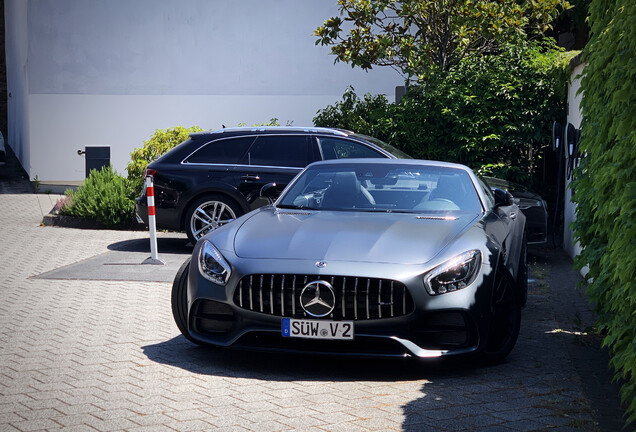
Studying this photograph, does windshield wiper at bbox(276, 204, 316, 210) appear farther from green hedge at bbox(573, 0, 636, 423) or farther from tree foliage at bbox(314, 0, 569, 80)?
tree foliage at bbox(314, 0, 569, 80)

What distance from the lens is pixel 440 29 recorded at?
57.6ft

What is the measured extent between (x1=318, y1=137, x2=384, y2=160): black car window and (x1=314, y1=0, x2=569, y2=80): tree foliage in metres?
4.09

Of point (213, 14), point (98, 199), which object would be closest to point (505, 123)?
point (98, 199)

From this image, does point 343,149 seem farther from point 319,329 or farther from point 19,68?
point 19,68

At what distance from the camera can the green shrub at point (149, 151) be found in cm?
1591

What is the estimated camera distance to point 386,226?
22.8ft

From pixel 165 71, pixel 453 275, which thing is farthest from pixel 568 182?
pixel 165 71

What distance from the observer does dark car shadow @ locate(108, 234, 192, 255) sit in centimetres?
1291

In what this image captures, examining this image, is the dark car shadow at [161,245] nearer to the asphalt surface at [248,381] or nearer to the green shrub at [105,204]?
the green shrub at [105,204]

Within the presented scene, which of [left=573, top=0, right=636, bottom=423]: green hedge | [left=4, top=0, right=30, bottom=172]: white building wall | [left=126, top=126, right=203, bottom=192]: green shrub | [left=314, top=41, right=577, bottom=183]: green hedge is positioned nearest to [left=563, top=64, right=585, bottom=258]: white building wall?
[left=314, top=41, right=577, bottom=183]: green hedge

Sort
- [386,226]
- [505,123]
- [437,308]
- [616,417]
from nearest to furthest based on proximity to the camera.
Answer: [616,417] < [437,308] < [386,226] < [505,123]

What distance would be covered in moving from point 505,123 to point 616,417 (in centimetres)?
1038

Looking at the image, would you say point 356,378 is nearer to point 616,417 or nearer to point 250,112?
point 616,417

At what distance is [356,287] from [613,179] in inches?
69.8
